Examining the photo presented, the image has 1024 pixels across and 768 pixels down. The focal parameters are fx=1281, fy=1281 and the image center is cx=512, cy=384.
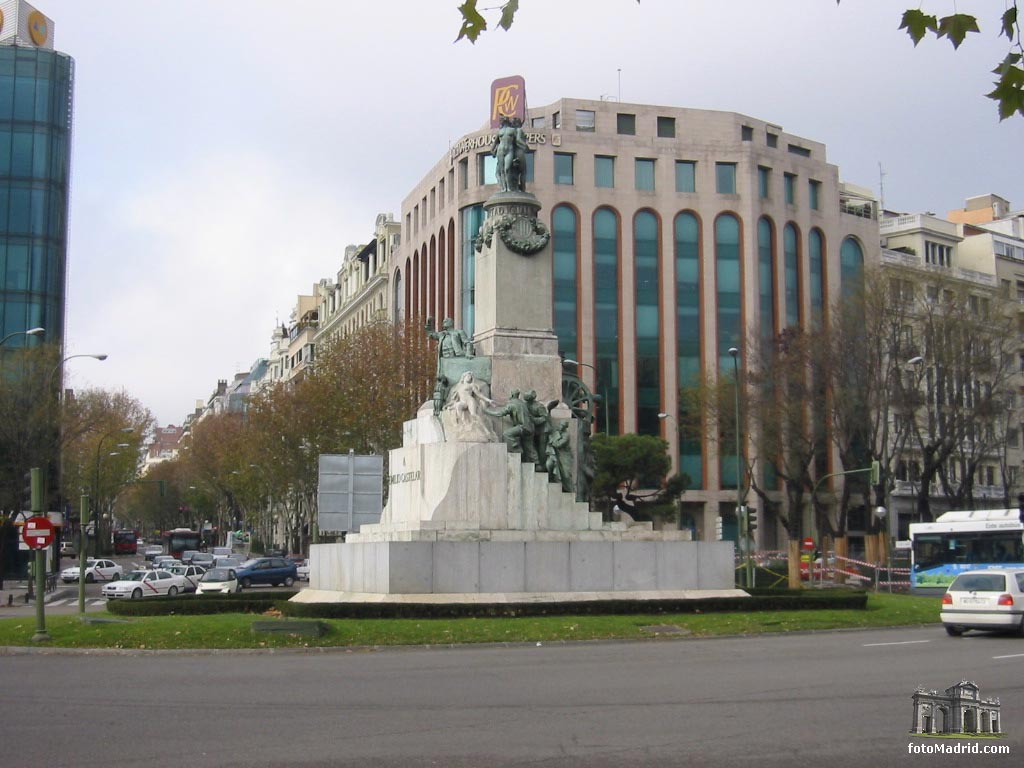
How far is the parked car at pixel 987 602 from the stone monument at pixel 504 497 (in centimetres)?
512

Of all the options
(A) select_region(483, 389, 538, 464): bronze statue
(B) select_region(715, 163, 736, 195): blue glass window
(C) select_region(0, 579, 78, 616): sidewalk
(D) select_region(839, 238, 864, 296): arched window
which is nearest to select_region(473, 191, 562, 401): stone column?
(A) select_region(483, 389, 538, 464): bronze statue

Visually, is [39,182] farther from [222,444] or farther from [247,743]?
[247,743]

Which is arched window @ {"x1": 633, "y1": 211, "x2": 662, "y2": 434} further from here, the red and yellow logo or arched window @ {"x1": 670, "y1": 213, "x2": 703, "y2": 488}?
the red and yellow logo

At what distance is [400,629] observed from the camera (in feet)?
72.3

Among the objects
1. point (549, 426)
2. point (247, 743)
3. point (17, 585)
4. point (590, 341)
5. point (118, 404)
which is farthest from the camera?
point (118, 404)

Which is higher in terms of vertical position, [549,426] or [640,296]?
A: [640,296]

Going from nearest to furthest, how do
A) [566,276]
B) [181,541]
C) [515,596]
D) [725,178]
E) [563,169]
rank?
[515,596] → [566,276] → [563,169] → [725,178] → [181,541]

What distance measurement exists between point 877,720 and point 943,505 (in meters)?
70.8

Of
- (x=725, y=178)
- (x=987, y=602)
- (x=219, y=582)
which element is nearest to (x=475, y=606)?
(x=987, y=602)

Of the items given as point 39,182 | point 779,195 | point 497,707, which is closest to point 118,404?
point 39,182

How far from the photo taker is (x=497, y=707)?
43.4ft

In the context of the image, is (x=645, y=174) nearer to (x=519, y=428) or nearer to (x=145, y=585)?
(x=145, y=585)

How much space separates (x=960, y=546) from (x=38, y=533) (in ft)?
105

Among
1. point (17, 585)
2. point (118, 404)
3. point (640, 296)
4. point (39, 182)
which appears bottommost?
point (17, 585)
